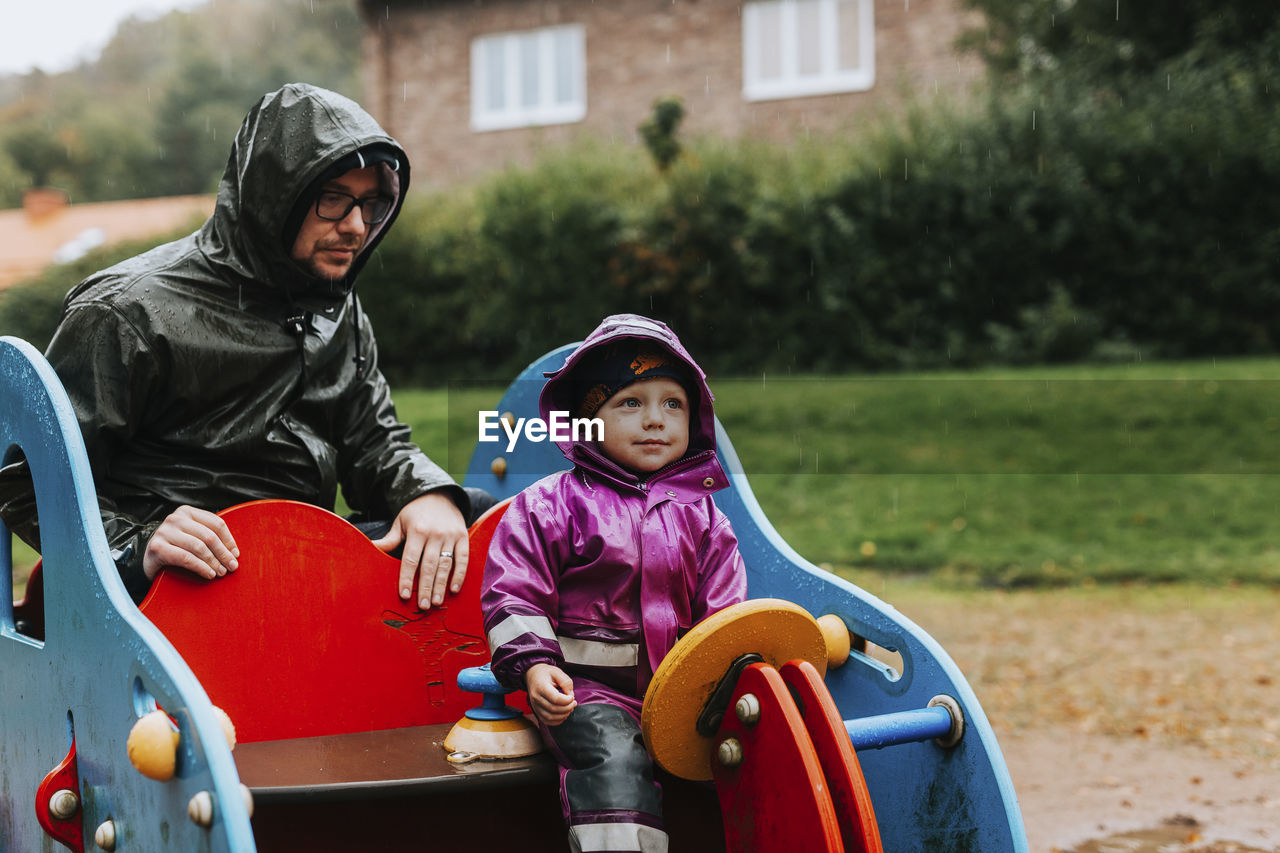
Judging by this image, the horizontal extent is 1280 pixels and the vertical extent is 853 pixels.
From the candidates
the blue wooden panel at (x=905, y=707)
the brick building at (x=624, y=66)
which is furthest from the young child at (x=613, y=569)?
the brick building at (x=624, y=66)

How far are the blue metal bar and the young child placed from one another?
35 centimetres

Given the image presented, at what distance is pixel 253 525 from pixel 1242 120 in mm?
12438

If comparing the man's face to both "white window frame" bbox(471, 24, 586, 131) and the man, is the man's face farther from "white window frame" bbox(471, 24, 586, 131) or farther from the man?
"white window frame" bbox(471, 24, 586, 131)

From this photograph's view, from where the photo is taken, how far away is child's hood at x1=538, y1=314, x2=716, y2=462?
223 centimetres

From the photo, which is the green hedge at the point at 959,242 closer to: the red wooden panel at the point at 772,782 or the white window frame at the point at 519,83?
the white window frame at the point at 519,83

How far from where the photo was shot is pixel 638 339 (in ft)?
7.41

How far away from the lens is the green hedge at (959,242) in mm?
11828

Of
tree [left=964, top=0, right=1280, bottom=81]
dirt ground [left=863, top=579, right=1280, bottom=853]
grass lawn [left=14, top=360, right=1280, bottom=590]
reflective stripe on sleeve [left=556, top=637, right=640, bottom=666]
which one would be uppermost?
tree [left=964, top=0, right=1280, bottom=81]

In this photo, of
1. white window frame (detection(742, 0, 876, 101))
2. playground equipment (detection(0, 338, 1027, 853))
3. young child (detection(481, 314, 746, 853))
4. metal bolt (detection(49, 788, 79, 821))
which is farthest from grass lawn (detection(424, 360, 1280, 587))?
white window frame (detection(742, 0, 876, 101))

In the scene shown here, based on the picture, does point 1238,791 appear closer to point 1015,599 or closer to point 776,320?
point 1015,599

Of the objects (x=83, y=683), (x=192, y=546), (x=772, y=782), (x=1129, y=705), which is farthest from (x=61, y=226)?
(x=772, y=782)

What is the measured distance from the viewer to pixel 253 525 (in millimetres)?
2354

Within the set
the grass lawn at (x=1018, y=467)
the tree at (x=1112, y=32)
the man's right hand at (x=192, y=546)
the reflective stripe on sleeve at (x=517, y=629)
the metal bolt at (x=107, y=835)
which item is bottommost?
the grass lawn at (x=1018, y=467)

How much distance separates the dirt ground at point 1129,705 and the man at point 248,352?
8.31ft
